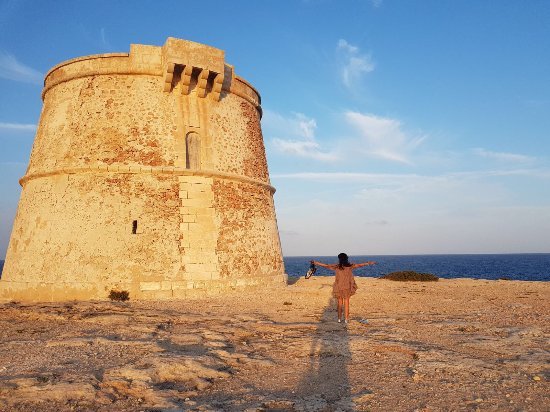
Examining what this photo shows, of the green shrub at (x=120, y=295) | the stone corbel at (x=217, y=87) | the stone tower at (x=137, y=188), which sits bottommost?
the green shrub at (x=120, y=295)

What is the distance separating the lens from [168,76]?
1237cm

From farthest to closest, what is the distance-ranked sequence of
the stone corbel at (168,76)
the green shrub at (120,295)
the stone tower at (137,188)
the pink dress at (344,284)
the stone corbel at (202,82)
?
the stone corbel at (202,82)
the stone corbel at (168,76)
the stone tower at (137,188)
the green shrub at (120,295)
the pink dress at (344,284)

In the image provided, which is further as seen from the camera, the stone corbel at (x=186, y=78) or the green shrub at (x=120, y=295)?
the stone corbel at (x=186, y=78)

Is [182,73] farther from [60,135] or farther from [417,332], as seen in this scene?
[417,332]

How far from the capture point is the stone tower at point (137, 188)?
1147cm

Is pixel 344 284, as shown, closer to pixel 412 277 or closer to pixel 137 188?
pixel 137 188

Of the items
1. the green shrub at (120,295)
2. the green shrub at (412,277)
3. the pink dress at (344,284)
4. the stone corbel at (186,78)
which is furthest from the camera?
the green shrub at (412,277)

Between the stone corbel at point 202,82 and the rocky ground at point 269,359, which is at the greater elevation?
the stone corbel at point 202,82

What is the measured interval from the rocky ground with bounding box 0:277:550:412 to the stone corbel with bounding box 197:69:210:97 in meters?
6.98

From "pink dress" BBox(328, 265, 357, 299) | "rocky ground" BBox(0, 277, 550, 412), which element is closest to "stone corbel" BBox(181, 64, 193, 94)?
"rocky ground" BBox(0, 277, 550, 412)

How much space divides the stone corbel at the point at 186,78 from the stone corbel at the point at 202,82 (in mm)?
348

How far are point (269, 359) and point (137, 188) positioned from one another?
7.98 m

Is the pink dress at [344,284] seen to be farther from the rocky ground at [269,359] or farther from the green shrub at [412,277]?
the green shrub at [412,277]

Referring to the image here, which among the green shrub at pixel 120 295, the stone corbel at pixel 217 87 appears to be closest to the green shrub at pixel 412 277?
the stone corbel at pixel 217 87
